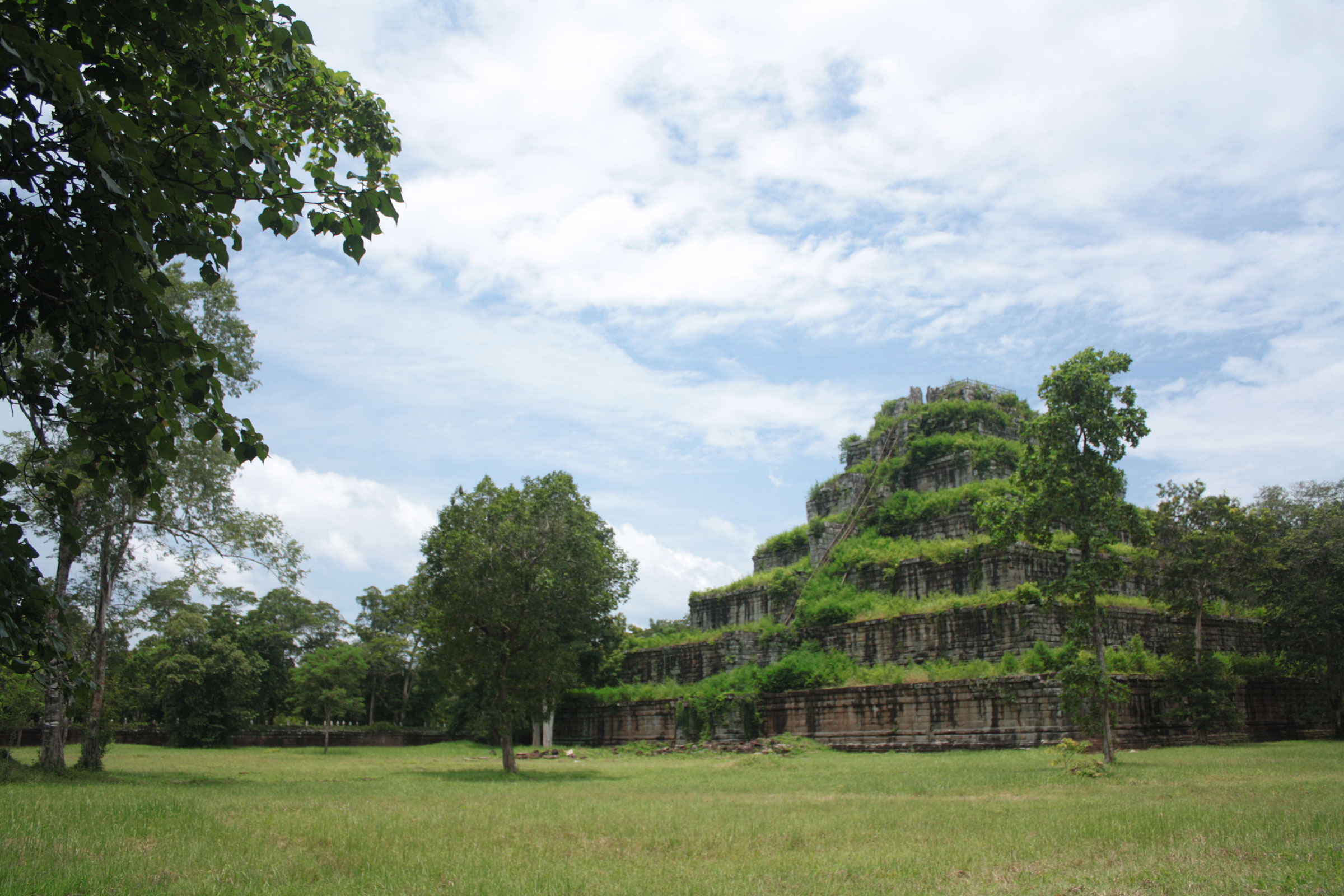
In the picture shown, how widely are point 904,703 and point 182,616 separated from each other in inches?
843

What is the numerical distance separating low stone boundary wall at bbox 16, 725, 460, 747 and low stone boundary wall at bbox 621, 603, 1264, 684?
834 inches

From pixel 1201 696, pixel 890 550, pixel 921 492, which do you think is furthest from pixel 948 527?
pixel 1201 696

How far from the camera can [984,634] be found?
91.6 ft

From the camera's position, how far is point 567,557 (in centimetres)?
2334

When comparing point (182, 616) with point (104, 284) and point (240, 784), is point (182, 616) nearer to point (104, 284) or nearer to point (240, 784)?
point (240, 784)

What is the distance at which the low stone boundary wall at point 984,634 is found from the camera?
1063 inches

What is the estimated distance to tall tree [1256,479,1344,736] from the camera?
25.0 m

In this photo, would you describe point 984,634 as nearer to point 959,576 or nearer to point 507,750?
point 959,576

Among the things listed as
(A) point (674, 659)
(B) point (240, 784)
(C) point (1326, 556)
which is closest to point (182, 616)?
(B) point (240, 784)

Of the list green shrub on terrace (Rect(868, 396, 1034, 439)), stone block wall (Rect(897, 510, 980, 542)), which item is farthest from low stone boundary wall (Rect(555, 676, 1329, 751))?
green shrub on terrace (Rect(868, 396, 1034, 439))

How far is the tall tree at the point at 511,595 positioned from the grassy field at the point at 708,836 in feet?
18.2

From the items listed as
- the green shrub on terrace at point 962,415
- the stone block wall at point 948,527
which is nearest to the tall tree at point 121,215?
the stone block wall at point 948,527

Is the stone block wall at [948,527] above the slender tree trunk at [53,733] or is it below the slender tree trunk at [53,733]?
above

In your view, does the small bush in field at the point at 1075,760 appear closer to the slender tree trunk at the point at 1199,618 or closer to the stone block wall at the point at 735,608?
the slender tree trunk at the point at 1199,618
